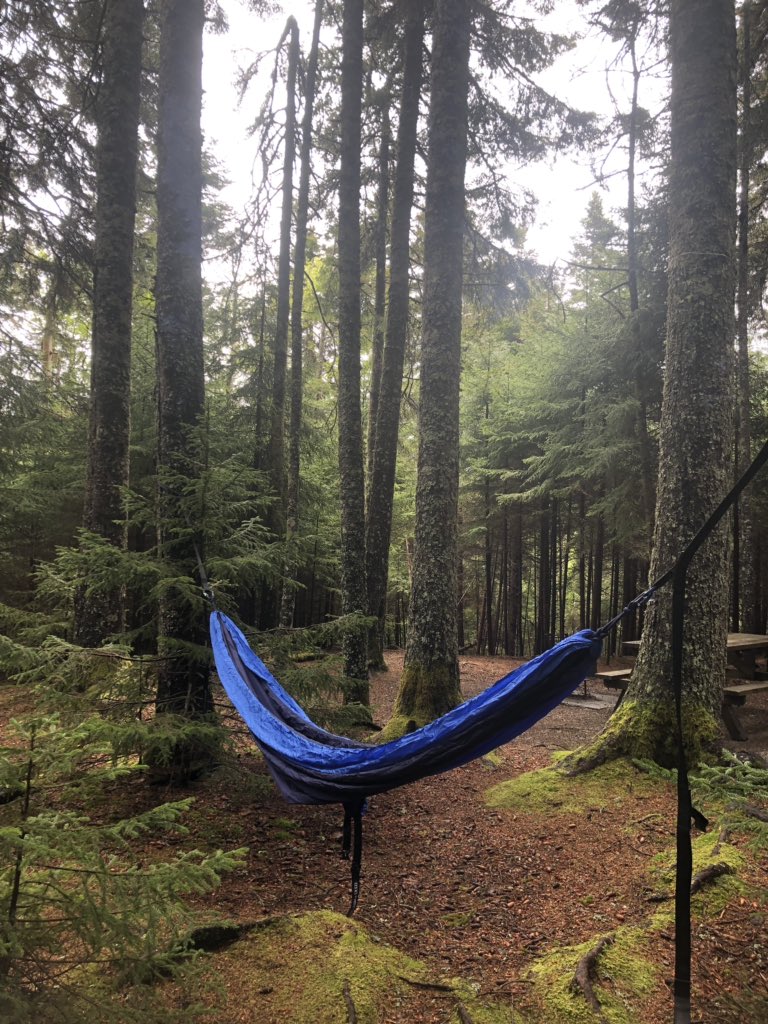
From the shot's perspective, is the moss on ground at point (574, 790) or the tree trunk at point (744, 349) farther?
the tree trunk at point (744, 349)

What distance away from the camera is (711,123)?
3695 mm

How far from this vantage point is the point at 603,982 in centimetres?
186

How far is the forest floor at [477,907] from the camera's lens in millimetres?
1798

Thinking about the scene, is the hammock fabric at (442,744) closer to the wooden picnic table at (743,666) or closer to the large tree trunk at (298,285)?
the wooden picnic table at (743,666)

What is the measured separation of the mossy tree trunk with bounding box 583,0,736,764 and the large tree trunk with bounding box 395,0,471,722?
1523mm

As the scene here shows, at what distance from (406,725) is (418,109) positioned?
7.95 metres

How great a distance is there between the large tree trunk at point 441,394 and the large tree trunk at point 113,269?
271 cm

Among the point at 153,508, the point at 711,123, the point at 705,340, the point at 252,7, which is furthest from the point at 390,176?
the point at 153,508

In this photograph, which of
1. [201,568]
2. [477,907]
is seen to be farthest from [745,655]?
[201,568]

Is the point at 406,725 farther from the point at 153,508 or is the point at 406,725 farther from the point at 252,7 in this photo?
the point at 252,7

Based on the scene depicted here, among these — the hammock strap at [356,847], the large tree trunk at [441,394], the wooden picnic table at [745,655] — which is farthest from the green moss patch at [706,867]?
the wooden picnic table at [745,655]

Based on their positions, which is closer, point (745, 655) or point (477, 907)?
point (477, 907)

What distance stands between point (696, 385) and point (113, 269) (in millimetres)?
4924

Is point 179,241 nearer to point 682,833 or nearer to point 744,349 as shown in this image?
point 682,833
